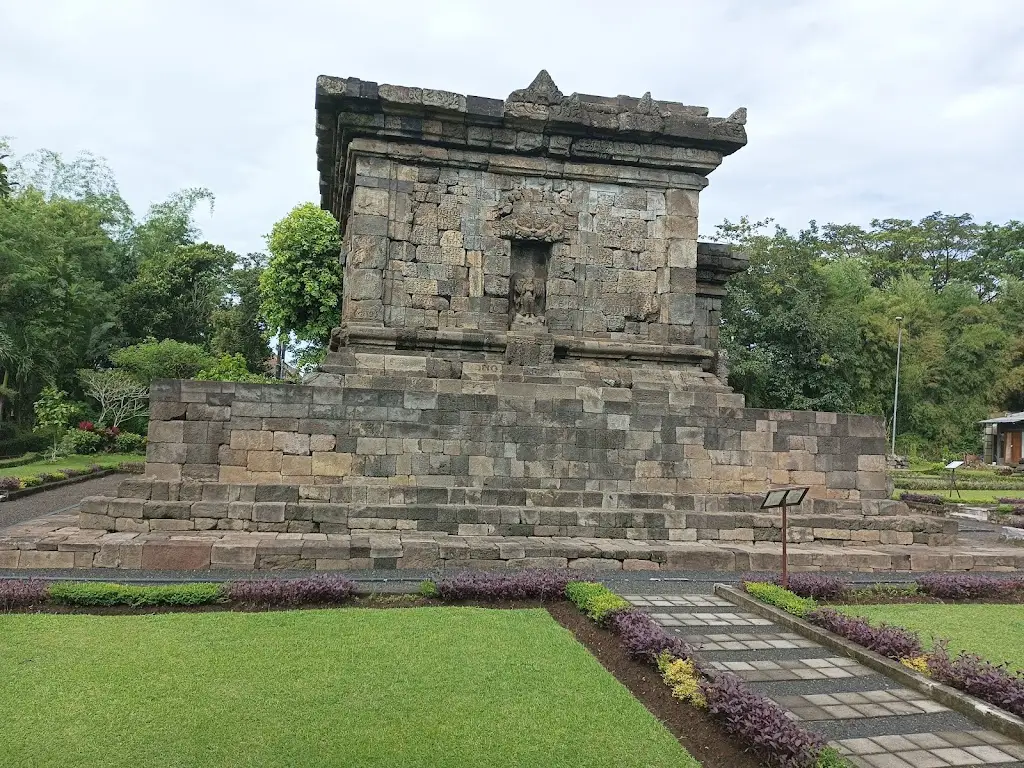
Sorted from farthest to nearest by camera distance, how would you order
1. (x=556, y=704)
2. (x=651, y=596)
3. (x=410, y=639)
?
1. (x=651, y=596)
2. (x=410, y=639)
3. (x=556, y=704)

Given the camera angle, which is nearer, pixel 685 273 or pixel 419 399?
pixel 419 399

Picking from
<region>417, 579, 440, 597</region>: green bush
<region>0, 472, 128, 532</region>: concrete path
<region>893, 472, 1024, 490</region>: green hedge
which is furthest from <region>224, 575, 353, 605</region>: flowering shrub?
<region>893, 472, 1024, 490</region>: green hedge

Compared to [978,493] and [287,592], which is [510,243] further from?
[978,493]

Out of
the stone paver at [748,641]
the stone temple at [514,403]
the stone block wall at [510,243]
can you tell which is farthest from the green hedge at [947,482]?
the stone paver at [748,641]

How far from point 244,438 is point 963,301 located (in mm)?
44599

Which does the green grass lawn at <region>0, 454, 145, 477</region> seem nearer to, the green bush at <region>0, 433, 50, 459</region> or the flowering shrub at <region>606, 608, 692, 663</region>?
the green bush at <region>0, 433, 50, 459</region>

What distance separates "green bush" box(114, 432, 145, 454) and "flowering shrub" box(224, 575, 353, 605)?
74.0ft

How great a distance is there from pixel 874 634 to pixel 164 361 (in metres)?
28.2

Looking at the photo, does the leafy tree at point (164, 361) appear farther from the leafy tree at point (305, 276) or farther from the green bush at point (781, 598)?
the green bush at point (781, 598)

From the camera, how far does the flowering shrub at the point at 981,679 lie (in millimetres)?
4281

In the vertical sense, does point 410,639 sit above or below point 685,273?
below

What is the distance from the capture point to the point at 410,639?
538cm

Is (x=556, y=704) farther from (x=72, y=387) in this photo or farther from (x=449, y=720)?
(x=72, y=387)

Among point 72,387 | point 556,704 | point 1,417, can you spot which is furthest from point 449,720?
point 72,387
